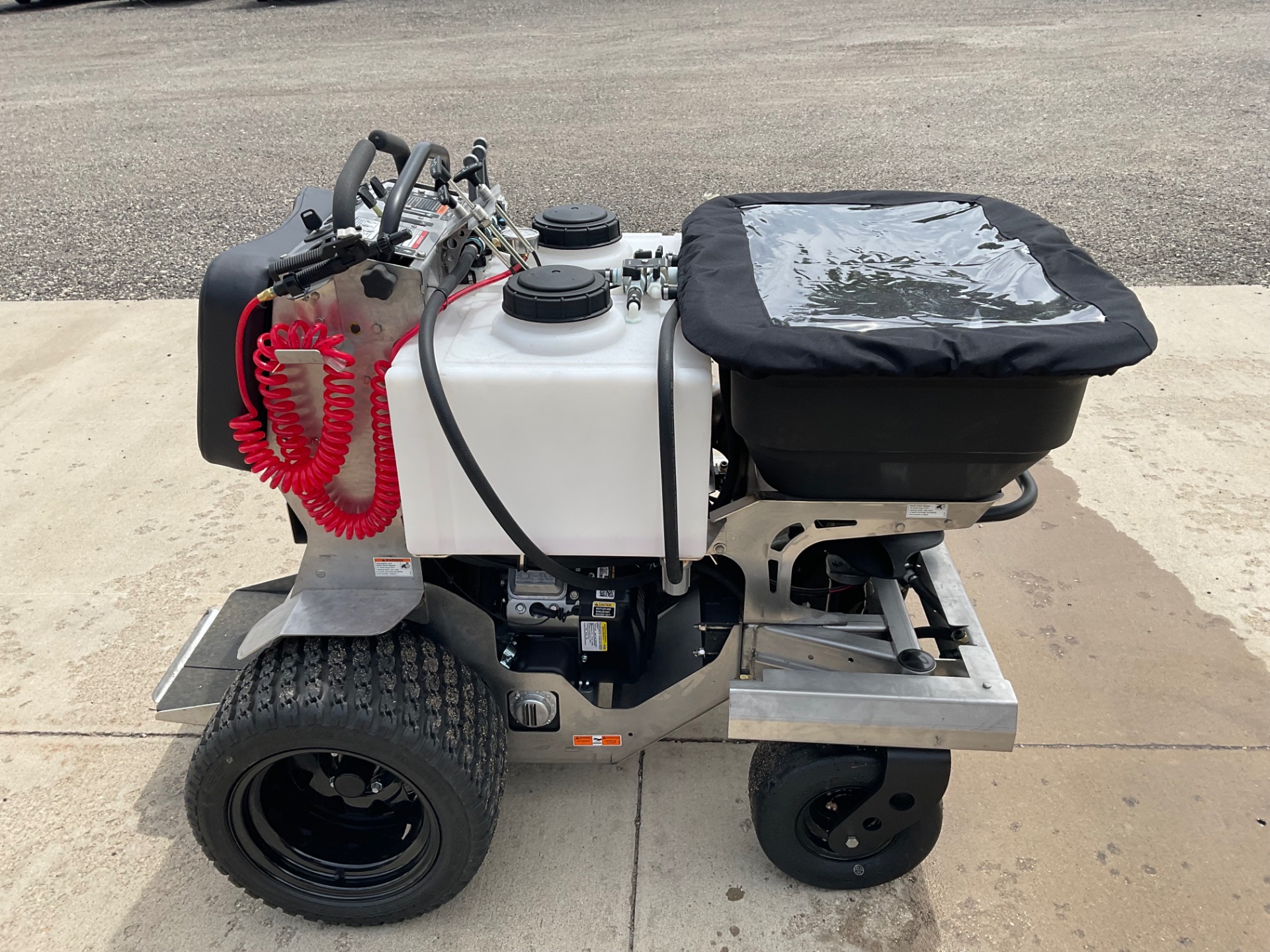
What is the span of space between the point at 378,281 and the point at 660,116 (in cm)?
725

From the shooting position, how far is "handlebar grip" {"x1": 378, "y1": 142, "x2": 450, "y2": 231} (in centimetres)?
141

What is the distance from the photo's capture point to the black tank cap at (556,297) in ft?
4.73

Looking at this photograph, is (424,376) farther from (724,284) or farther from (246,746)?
(246,746)

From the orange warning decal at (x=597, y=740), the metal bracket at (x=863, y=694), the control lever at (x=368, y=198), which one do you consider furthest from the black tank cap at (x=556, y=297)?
the orange warning decal at (x=597, y=740)

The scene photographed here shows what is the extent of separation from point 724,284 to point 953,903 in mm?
1335

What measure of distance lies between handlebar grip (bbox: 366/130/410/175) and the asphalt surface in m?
3.79

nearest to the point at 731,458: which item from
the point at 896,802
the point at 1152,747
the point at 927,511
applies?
the point at 927,511

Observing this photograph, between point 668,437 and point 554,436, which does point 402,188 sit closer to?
point 554,436

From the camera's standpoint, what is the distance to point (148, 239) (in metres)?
5.77

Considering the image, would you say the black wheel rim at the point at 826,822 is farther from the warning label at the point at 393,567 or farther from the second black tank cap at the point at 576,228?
the second black tank cap at the point at 576,228

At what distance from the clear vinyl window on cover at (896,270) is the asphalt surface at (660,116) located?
3.82 m

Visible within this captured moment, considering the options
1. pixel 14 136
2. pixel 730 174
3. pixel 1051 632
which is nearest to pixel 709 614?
pixel 1051 632

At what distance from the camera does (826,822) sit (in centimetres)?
186

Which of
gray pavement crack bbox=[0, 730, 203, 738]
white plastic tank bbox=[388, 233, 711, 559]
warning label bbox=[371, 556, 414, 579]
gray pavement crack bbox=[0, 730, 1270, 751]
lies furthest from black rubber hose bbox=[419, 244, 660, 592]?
gray pavement crack bbox=[0, 730, 203, 738]
